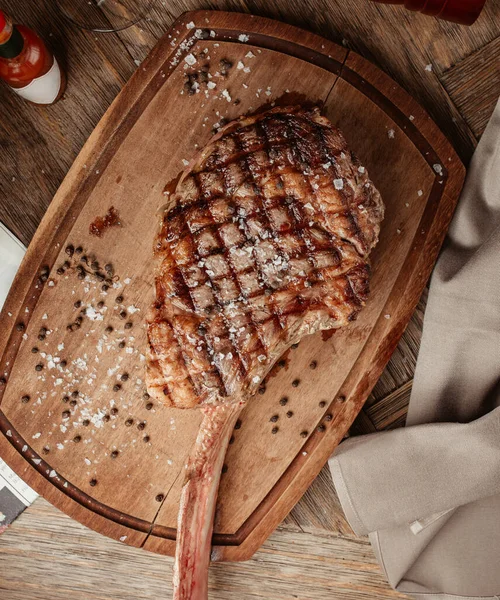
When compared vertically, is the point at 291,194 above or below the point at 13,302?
above

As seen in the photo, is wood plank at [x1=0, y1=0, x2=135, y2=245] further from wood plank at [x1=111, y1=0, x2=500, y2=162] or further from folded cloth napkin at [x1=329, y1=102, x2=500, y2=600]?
folded cloth napkin at [x1=329, y1=102, x2=500, y2=600]

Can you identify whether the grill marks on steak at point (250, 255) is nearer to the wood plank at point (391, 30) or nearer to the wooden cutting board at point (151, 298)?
the wooden cutting board at point (151, 298)

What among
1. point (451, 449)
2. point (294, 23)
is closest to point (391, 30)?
point (294, 23)

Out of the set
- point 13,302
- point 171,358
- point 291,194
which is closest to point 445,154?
point 291,194

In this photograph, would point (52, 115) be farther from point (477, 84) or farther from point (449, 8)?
point (477, 84)

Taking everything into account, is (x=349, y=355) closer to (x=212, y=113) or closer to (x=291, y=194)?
(x=291, y=194)

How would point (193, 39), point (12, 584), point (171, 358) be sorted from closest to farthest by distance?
point (171, 358) < point (193, 39) < point (12, 584)

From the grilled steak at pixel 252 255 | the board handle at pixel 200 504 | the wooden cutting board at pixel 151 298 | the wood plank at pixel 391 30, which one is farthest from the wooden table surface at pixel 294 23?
the grilled steak at pixel 252 255
